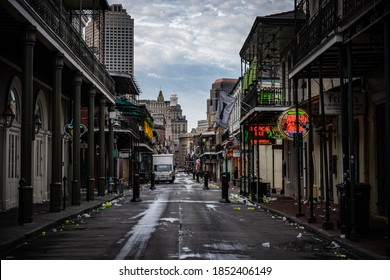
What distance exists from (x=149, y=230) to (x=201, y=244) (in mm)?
2970

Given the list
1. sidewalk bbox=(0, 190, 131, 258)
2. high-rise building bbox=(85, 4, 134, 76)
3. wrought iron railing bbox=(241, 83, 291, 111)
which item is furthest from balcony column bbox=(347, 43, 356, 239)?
high-rise building bbox=(85, 4, 134, 76)

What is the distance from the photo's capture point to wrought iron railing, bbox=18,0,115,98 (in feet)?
54.3

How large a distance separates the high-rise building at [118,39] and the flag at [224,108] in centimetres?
1547

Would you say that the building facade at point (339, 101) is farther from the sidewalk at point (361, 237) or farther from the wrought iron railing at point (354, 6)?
the sidewalk at point (361, 237)

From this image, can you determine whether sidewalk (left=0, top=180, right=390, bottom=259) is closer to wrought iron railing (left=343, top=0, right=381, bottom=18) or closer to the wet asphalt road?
the wet asphalt road

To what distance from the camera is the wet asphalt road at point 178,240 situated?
10.1 m

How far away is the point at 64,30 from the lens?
20.0m

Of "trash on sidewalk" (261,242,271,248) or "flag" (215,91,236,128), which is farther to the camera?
"flag" (215,91,236,128)

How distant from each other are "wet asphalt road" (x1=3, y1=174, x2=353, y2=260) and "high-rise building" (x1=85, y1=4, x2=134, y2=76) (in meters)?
28.4

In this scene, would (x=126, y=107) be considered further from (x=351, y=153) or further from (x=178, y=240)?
(x=351, y=153)

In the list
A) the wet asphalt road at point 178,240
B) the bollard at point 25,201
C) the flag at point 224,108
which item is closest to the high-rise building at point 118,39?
the flag at point 224,108

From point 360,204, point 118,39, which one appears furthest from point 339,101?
point 118,39

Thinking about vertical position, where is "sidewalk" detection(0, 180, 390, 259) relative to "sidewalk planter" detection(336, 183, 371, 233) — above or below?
below

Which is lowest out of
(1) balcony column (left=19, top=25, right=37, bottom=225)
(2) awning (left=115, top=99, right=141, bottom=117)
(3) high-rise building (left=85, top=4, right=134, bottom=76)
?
(1) balcony column (left=19, top=25, right=37, bottom=225)
